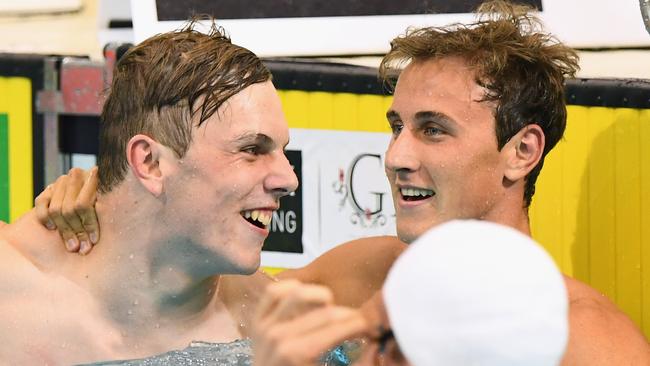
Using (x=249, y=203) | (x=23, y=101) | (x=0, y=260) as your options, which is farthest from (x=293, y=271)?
(x=23, y=101)

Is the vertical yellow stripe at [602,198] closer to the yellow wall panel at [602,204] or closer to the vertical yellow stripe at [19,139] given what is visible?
the yellow wall panel at [602,204]

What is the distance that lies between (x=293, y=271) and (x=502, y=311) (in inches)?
65.1

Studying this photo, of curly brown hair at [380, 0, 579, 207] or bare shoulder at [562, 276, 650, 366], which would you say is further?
curly brown hair at [380, 0, 579, 207]

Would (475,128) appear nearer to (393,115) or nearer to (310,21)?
(393,115)

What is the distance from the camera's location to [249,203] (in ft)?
7.33

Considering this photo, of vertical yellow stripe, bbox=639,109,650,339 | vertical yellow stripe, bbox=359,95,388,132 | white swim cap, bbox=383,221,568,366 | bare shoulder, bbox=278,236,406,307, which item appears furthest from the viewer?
vertical yellow stripe, bbox=359,95,388,132

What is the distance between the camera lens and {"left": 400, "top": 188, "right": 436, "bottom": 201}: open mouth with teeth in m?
2.48

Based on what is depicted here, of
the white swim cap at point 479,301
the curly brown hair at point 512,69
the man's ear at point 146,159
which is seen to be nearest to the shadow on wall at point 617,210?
the curly brown hair at point 512,69

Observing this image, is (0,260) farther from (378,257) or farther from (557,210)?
(557,210)

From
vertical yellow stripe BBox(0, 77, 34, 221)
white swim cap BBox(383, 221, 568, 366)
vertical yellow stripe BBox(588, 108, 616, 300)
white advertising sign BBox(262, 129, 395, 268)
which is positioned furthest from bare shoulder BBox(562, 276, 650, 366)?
vertical yellow stripe BBox(0, 77, 34, 221)

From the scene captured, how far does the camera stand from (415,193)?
2480 mm

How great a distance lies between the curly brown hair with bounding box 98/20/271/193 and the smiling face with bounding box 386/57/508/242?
0.36 metres

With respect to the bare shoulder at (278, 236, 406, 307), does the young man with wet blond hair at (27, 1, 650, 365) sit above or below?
above

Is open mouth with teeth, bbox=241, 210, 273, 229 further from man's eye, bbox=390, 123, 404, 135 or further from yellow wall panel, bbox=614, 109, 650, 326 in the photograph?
yellow wall panel, bbox=614, 109, 650, 326
